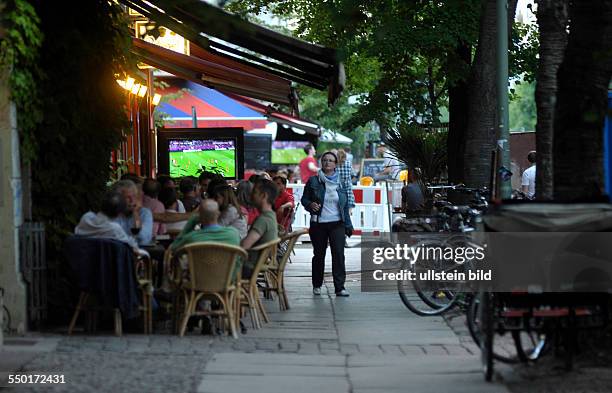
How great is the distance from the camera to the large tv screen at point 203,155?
69.4ft

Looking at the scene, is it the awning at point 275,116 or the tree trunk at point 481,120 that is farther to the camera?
the awning at point 275,116

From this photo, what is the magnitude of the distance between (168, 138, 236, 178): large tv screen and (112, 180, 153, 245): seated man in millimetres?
9010

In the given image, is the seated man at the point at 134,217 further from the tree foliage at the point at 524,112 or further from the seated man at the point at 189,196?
the tree foliage at the point at 524,112

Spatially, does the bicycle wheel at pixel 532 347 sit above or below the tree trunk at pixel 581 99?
below

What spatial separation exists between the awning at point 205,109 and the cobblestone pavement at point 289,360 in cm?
1421

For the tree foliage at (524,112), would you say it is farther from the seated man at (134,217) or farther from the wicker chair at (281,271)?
the seated man at (134,217)

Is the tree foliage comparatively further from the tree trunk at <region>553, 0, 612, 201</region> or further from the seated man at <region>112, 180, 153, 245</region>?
the tree trunk at <region>553, 0, 612, 201</region>

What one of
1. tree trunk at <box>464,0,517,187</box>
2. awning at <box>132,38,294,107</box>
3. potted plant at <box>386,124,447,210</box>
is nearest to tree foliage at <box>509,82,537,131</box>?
potted plant at <box>386,124,447,210</box>

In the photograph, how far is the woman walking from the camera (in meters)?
14.8

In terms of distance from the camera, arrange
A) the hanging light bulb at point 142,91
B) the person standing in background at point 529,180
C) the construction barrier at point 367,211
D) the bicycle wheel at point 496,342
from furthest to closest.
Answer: the construction barrier at point 367,211 < the person standing in background at point 529,180 < the hanging light bulb at point 142,91 < the bicycle wheel at point 496,342

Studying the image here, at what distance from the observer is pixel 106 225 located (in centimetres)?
1073

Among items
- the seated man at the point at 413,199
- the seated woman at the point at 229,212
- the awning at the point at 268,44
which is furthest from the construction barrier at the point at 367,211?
the seated woman at the point at 229,212

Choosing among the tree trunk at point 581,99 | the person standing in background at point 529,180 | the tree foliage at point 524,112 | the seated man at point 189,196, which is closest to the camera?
the tree trunk at point 581,99

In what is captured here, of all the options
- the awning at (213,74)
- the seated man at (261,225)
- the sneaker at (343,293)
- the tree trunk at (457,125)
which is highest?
the awning at (213,74)
